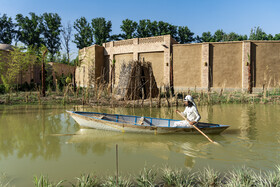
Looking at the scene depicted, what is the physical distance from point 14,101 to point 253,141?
12.8 metres

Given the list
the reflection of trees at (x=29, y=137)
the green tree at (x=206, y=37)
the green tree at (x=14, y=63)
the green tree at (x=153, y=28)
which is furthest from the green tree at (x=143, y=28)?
the reflection of trees at (x=29, y=137)

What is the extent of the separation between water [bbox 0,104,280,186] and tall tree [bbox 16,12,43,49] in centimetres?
2979

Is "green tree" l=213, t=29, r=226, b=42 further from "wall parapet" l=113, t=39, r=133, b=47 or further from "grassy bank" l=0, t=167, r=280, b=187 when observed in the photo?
"grassy bank" l=0, t=167, r=280, b=187

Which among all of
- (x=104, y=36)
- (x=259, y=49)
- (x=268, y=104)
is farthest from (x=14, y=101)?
(x=104, y=36)

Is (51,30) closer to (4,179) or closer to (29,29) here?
(29,29)

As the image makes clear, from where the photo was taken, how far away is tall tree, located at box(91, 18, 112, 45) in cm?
3269

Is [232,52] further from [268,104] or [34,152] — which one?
[34,152]

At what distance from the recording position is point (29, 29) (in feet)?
106

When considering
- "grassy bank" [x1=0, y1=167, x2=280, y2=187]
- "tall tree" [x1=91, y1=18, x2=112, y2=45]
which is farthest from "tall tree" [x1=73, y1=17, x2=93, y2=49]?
"grassy bank" [x1=0, y1=167, x2=280, y2=187]

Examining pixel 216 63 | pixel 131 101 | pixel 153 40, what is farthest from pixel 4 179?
pixel 153 40

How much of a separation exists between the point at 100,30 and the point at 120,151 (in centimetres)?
3064

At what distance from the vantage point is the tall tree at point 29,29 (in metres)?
31.9

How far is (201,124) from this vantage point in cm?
599

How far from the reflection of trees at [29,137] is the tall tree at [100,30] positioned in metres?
26.3
